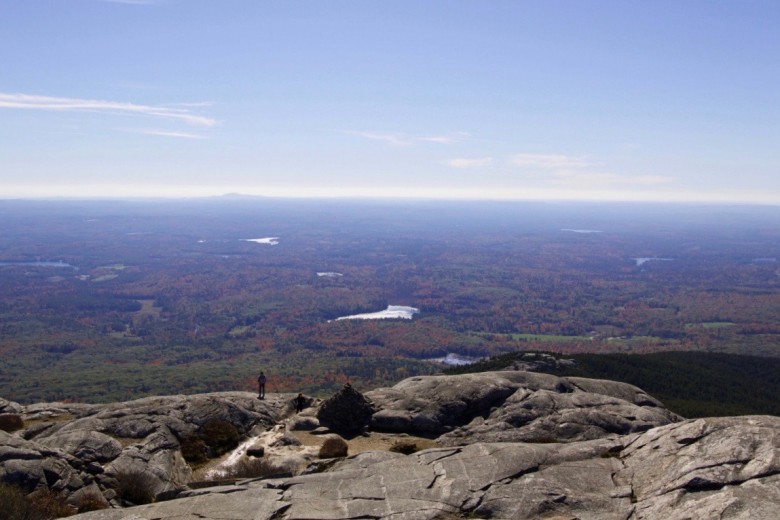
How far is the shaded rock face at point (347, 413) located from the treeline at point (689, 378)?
3031 centimetres

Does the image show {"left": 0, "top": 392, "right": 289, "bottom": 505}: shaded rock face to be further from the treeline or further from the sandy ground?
the treeline

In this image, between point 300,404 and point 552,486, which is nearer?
point 552,486

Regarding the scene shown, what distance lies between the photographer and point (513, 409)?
36250 millimetres

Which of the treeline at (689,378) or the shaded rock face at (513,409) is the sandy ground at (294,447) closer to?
the shaded rock face at (513,409)

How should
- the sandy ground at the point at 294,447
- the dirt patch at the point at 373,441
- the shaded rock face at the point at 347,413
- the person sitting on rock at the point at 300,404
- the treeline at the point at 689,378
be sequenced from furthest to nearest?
the treeline at the point at 689,378 → the person sitting on rock at the point at 300,404 → the shaded rock face at the point at 347,413 → the dirt patch at the point at 373,441 → the sandy ground at the point at 294,447

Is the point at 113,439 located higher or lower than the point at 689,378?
higher

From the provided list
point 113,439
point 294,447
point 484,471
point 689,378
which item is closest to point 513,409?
point 294,447

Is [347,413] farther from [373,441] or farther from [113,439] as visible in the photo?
[113,439]

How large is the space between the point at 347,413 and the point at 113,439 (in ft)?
47.9

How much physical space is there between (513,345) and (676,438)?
159041 mm

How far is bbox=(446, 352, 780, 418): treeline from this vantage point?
6950 centimetres

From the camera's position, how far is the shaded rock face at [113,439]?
2541cm

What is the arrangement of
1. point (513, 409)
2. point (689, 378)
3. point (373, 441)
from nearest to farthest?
point (373, 441) < point (513, 409) < point (689, 378)

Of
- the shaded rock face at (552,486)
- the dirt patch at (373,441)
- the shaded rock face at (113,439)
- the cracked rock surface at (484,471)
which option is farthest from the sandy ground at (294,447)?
the shaded rock face at (552,486)
